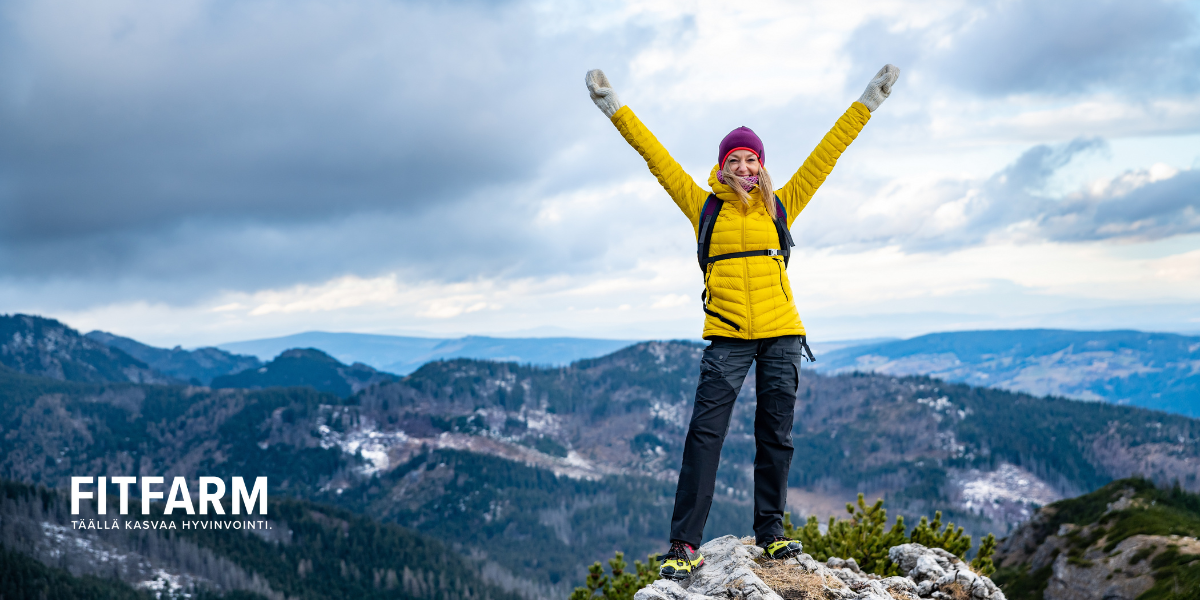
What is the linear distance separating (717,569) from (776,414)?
277 centimetres

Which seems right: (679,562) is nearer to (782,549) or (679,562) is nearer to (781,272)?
(782,549)

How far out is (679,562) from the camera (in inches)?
465

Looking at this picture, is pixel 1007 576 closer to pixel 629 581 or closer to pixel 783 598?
pixel 629 581

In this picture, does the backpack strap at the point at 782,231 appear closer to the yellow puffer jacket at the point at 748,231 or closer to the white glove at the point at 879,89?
the yellow puffer jacket at the point at 748,231

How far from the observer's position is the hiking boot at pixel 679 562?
38.4 ft

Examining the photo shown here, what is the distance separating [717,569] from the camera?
1183 cm

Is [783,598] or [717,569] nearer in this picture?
[783,598]

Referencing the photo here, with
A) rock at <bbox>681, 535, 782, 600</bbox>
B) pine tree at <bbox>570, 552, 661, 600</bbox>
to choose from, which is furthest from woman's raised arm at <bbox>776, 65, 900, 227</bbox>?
pine tree at <bbox>570, 552, 661, 600</bbox>

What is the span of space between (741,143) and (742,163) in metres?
0.34

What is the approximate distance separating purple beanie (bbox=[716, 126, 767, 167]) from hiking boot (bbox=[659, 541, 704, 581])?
21.4 feet

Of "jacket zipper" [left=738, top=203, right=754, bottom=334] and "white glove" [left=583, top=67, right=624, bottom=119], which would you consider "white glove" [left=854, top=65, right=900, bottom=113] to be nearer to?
"jacket zipper" [left=738, top=203, right=754, bottom=334]

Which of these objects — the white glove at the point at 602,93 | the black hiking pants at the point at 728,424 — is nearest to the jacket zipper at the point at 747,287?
the black hiking pants at the point at 728,424

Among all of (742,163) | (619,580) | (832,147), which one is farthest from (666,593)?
(832,147)

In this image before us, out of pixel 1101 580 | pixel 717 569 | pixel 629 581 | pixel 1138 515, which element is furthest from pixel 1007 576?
pixel 717 569
